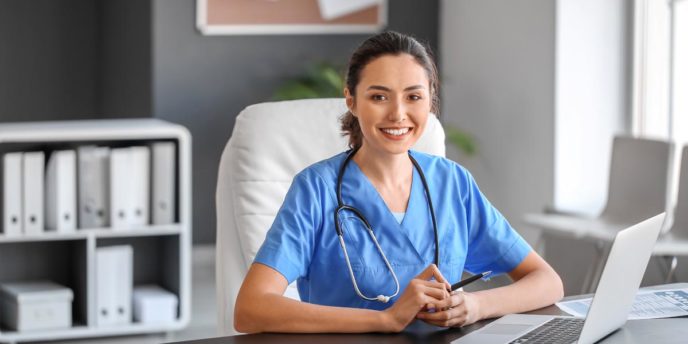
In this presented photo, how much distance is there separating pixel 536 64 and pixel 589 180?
590mm

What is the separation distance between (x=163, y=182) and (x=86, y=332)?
62cm

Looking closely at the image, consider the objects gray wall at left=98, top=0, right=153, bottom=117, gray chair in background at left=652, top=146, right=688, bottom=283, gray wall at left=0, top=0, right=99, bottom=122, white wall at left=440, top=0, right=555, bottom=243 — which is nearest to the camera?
gray chair in background at left=652, top=146, right=688, bottom=283

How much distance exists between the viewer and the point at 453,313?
1735 millimetres

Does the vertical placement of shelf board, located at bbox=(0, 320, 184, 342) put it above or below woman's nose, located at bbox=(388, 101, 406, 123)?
below

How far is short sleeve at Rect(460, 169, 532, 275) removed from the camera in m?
2.04

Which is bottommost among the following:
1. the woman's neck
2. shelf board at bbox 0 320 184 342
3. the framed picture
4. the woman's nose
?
shelf board at bbox 0 320 184 342

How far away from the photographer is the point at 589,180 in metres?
5.13

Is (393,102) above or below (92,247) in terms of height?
above

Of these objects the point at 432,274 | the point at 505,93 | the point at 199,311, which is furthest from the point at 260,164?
the point at 505,93

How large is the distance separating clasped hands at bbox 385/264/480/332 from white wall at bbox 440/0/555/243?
3437 millimetres

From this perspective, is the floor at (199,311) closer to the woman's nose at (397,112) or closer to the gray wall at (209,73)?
the gray wall at (209,73)

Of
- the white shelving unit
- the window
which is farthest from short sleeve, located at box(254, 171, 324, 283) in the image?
the window

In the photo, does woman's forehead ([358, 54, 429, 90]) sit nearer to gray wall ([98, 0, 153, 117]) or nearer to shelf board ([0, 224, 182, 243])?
shelf board ([0, 224, 182, 243])

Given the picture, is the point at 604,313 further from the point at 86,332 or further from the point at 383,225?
the point at 86,332
